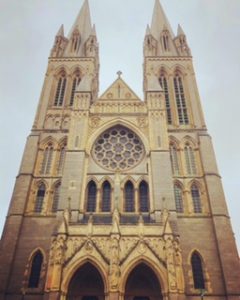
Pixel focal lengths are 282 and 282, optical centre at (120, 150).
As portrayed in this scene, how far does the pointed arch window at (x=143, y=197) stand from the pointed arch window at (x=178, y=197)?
224 centimetres

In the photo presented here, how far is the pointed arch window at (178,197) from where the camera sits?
21031 mm

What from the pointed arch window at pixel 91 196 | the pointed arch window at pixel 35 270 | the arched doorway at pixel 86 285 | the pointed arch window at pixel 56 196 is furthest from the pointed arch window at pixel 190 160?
the pointed arch window at pixel 35 270

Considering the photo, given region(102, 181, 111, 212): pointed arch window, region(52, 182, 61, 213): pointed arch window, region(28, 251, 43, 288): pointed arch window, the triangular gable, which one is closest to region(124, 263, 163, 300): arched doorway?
region(102, 181, 111, 212): pointed arch window

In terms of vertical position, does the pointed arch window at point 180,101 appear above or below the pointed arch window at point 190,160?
above

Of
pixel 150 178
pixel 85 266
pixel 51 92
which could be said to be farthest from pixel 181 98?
pixel 85 266

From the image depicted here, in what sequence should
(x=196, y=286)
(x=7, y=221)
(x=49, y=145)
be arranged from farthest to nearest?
(x=49, y=145) → (x=7, y=221) → (x=196, y=286)

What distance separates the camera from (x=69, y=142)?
22.9 metres

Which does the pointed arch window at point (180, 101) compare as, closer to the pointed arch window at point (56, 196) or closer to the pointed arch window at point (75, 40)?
the pointed arch window at point (56, 196)

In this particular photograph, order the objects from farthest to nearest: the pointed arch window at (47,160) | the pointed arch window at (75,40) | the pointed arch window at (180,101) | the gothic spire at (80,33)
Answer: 1. the pointed arch window at (75,40)
2. the gothic spire at (80,33)
3. the pointed arch window at (180,101)
4. the pointed arch window at (47,160)

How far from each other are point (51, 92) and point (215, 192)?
1824cm

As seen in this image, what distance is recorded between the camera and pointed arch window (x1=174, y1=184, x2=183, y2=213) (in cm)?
2103

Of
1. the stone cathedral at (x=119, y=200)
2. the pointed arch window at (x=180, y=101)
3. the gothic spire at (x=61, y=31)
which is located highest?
the gothic spire at (x=61, y=31)

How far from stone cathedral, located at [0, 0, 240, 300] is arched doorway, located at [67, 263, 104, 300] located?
6 cm

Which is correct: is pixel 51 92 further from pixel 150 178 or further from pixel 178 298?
pixel 178 298
